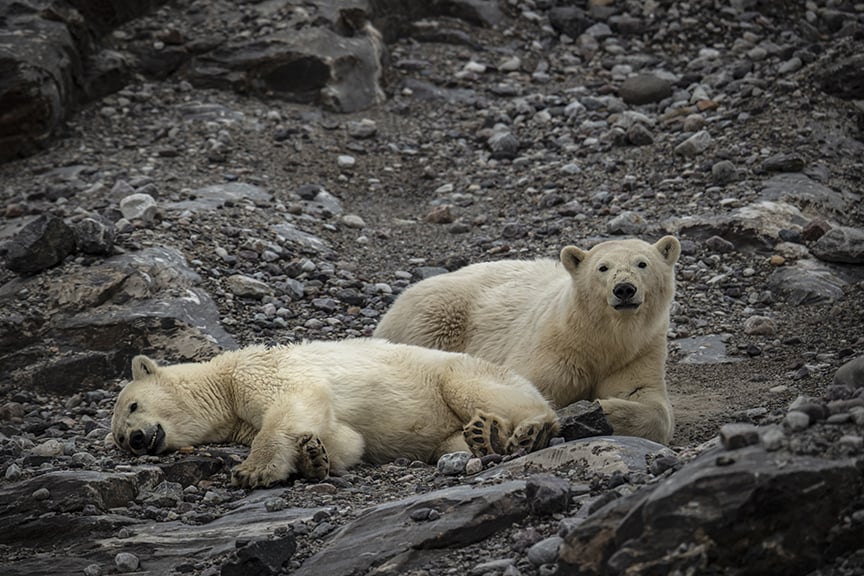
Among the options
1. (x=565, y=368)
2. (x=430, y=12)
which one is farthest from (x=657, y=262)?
(x=430, y=12)

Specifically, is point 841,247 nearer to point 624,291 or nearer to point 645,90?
point 624,291

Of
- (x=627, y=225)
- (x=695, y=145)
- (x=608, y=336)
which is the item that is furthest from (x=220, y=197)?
(x=608, y=336)

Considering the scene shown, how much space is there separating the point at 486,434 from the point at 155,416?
5.33 ft

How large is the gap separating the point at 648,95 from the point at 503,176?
173cm

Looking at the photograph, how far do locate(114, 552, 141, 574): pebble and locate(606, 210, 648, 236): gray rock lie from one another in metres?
5.27

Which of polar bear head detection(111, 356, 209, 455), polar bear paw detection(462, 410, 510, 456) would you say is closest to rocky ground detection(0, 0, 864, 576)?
polar bear head detection(111, 356, 209, 455)

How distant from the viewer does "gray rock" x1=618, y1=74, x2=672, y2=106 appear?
1100cm

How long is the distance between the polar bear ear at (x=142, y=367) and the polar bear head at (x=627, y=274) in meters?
2.22

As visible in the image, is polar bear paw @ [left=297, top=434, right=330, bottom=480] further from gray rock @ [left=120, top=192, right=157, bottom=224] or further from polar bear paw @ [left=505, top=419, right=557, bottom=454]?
gray rock @ [left=120, top=192, right=157, bottom=224]

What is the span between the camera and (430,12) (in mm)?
12586

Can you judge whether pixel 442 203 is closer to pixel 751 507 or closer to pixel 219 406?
pixel 219 406

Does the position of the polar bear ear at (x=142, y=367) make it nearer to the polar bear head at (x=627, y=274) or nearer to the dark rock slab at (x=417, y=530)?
the dark rock slab at (x=417, y=530)

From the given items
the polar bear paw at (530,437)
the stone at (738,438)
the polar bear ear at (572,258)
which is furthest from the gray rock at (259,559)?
the polar bear ear at (572,258)

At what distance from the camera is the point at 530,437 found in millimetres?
4996
